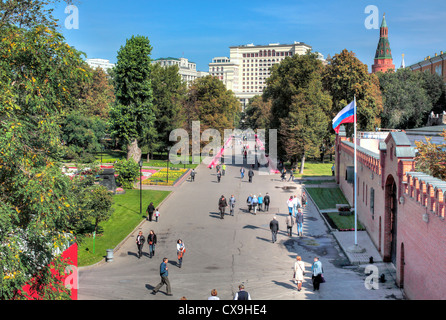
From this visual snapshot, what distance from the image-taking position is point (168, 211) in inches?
→ 1352

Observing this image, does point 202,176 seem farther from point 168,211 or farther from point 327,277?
point 327,277

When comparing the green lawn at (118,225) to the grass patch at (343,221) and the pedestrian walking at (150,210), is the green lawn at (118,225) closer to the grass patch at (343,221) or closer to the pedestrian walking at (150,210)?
the pedestrian walking at (150,210)

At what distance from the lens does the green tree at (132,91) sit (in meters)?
46.7

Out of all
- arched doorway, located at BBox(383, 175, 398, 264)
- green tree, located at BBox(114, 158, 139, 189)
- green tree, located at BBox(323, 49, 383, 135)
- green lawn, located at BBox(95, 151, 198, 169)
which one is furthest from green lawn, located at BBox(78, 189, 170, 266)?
green tree, located at BBox(323, 49, 383, 135)

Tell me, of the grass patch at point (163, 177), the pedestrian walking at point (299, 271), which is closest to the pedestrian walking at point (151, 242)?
the pedestrian walking at point (299, 271)

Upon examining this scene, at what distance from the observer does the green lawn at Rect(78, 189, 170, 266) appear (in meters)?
23.9

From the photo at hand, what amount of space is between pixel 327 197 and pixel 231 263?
19.6m

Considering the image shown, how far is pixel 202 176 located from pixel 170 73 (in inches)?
741

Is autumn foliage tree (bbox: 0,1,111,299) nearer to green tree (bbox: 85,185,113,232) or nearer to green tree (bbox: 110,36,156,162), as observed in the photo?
green tree (bbox: 85,185,113,232)

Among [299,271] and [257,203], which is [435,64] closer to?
[257,203]

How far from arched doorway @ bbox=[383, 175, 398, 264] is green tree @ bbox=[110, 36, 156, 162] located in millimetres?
28980

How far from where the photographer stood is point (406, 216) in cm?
1908

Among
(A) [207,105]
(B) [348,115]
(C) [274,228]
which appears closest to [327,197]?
(B) [348,115]

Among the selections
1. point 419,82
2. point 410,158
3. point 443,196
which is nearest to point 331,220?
point 410,158
